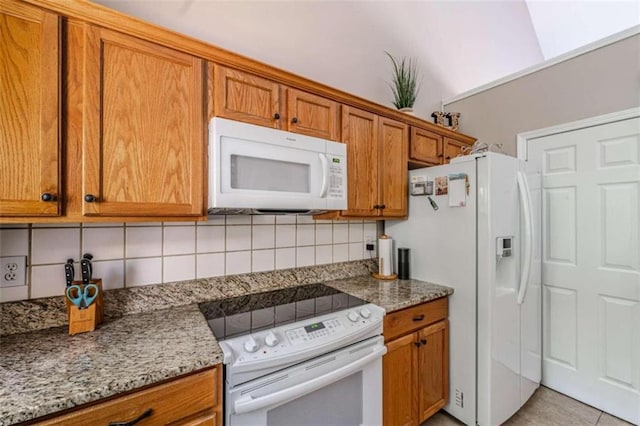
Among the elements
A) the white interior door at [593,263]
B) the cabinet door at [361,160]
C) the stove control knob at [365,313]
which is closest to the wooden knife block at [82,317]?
the stove control knob at [365,313]

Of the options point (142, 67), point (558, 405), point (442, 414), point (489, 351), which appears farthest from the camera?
point (558, 405)

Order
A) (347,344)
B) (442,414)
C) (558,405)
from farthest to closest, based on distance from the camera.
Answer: (558,405), (442,414), (347,344)

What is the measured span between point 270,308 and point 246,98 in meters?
1.06

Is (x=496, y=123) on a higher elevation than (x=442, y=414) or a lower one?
higher

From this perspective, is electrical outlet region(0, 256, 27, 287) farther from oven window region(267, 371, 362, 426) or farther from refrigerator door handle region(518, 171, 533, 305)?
refrigerator door handle region(518, 171, 533, 305)

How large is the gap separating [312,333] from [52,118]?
4.16 feet

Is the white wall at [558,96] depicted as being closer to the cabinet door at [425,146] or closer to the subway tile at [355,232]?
the cabinet door at [425,146]

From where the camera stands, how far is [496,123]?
2539 millimetres

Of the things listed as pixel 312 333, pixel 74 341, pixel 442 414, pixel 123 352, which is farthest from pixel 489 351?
pixel 74 341

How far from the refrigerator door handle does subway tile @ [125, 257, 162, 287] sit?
7.17ft

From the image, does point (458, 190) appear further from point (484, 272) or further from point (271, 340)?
point (271, 340)

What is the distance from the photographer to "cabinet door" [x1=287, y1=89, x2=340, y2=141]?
152cm

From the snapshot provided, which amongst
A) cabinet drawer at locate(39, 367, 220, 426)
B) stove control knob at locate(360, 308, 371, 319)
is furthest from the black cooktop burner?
cabinet drawer at locate(39, 367, 220, 426)

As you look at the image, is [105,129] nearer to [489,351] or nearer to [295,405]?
[295,405]
